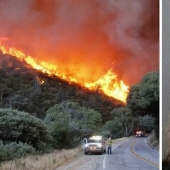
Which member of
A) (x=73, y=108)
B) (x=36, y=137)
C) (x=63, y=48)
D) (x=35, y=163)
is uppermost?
(x=63, y=48)

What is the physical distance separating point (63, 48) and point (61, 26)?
0.29m

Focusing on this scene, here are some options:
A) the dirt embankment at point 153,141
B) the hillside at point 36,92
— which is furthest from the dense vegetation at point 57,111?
the dirt embankment at point 153,141

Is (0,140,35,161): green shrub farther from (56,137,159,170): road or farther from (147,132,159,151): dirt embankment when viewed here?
(147,132,159,151): dirt embankment

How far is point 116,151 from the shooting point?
14.8 feet

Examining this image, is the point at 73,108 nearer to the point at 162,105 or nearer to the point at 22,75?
the point at 22,75

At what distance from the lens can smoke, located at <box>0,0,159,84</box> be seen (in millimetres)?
4664

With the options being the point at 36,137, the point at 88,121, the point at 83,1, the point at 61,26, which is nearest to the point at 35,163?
the point at 36,137

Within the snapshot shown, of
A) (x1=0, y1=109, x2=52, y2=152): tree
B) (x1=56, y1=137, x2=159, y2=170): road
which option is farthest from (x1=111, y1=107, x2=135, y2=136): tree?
(x1=0, y1=109, x2=52, y2=152): tree

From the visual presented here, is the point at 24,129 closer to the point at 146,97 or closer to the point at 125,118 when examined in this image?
the point at 125,118

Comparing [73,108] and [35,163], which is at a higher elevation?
[73,108]

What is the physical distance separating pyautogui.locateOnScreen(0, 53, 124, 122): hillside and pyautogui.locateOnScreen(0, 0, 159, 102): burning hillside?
0.11 m

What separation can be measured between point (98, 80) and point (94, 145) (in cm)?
83

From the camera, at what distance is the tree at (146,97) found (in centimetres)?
438

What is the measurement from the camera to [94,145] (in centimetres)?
443
